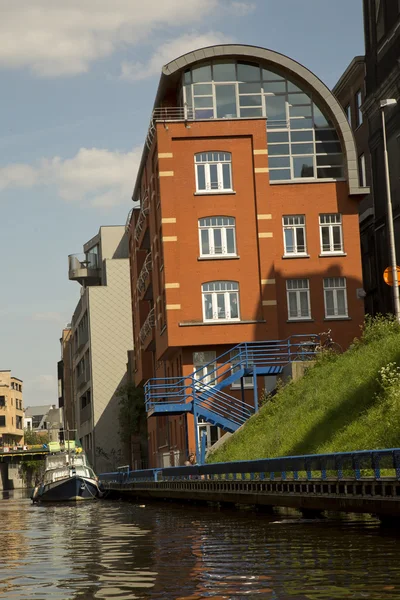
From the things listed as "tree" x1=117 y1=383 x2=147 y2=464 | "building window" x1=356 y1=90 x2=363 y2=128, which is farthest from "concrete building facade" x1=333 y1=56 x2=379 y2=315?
"tree" x1=117 y1=383 x2=147 y2=464

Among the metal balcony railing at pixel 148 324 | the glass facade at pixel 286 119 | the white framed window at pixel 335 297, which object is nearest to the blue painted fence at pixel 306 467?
the white framed window at pixel 335 297

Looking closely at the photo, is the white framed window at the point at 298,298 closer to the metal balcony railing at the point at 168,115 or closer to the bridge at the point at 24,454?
the metal balcony railing at the point at 168,115

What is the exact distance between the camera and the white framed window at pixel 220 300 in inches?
2190

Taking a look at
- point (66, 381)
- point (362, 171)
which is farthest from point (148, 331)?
point (66, 381)

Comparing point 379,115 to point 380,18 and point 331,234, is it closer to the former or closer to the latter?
point 380,18

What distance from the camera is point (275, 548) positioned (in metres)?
18.1

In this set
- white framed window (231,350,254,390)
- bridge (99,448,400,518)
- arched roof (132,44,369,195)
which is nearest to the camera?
bridge (99,448,400,518)

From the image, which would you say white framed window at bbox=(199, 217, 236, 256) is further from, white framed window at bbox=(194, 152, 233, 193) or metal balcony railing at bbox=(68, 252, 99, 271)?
metal balcony railing at bbox=(68, 252, 99, 271)

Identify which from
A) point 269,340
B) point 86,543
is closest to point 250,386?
point 269,340

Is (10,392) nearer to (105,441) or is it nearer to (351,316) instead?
(105,441)

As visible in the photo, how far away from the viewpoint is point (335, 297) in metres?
57.8

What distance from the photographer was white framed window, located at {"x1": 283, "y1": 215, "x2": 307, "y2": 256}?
2287 inches

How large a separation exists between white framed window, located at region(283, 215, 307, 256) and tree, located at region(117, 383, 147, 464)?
29740 millimetres

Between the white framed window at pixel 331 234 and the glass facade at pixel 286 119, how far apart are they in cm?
233
